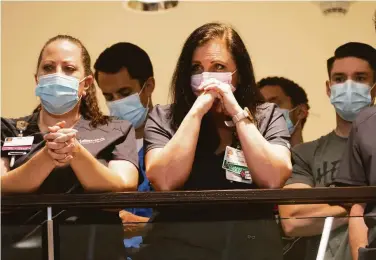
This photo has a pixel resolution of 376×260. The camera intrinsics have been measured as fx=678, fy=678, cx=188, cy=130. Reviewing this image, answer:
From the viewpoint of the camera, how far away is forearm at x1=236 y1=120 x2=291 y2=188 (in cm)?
229

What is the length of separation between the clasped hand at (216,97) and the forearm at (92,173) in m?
0.40

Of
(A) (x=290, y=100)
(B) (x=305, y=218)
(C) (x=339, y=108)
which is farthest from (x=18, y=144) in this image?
(A) (x=290, y=100)

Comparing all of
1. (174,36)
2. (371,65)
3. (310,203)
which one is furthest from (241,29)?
(310,203)

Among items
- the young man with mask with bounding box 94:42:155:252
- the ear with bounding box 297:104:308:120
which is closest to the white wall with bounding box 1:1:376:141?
the ear with bounding box 297:104:308:120

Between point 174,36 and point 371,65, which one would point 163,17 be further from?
point 371,65

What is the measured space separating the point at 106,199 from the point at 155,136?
0.44 metres

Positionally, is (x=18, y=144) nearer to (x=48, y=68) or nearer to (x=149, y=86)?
(x=48, y=68)

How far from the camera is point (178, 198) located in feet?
6.77

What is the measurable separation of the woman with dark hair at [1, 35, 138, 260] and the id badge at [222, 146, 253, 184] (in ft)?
1.09

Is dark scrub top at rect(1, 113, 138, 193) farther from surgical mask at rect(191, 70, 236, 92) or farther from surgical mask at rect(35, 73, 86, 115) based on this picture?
surgical mask at rect(191, 70, 236, 92)

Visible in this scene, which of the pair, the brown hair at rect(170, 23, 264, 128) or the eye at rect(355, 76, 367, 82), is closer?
the brown hair at rect(170, 23, 264, 128)

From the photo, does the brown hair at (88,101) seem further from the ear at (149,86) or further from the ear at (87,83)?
the ear at (149,86)

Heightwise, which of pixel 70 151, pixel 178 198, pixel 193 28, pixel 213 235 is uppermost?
pixel 193 28

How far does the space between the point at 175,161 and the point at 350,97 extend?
1038mm
